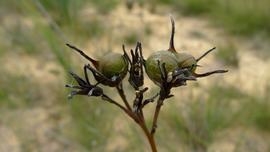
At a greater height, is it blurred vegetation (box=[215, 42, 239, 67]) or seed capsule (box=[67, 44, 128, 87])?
seed capsule (box=[67, 44, 128, 87])

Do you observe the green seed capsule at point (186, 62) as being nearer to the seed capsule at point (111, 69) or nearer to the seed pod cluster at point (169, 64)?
the seed pod cluster at point (169, 64)

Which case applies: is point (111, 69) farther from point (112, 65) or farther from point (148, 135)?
point (148, 135)

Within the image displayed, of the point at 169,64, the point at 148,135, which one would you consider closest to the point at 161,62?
the point at 169,64

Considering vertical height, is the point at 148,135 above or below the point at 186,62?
below

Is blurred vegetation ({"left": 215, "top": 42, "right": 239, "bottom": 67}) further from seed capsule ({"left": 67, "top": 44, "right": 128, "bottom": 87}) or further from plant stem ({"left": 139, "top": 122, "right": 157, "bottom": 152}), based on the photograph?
seed capsule ({"left": 67, "top": 44, "right": 128, "bottom": 87})

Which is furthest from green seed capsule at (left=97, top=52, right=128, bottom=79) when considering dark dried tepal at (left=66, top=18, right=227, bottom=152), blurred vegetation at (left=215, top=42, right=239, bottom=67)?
blurred vegetation at (left=215, top=42, right=239, bottom=67)

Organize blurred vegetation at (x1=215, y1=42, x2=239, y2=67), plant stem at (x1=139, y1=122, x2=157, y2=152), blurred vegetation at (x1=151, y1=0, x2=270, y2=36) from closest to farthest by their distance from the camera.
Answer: plant stem at (x1=139, y1=122, x2=157, y2=152)
blurred vegetation at (x1=215, y1=42, x2=239, y2=67)
blurred vegetation at (x1=151, y1=0, x2=270, y2=36)

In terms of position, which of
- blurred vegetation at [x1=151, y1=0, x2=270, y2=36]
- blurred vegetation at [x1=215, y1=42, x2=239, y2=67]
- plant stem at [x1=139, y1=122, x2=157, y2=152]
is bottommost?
blurred vegetation at [x1=215, y1=42, x2=239, y2=67]
